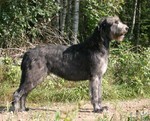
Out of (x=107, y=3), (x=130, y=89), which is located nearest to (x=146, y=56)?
(x=130, y=89)

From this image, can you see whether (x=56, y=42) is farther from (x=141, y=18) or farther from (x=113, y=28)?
(x=141, y=18)

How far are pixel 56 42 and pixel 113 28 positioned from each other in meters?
4.33

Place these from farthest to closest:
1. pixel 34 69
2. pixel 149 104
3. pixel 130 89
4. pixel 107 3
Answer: pixel 107 3
pixel 130 89
pixel 149 104
pixel 34 69

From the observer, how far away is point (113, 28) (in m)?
8.98

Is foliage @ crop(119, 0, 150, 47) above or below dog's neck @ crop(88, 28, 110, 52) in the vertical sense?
above

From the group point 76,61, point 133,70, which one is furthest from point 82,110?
point 133,70

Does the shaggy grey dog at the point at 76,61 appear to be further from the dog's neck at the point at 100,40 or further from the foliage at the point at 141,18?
the foliage at the point at 141,18

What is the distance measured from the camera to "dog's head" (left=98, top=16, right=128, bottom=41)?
896 cm

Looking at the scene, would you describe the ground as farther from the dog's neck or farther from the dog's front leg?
the dog's neck

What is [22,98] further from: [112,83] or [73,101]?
[112,83]

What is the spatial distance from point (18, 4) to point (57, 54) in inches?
204

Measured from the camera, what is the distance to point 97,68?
8.99 metres

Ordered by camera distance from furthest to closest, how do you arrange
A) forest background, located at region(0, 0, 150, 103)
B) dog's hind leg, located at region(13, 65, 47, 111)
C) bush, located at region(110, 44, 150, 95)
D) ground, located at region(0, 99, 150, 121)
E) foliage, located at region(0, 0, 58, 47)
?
foliage, located at region(0, 0, 58, 47), bush, located at region(110, 44, 150, 95), forest background, located at region(0, 0, 150, 103), dog's hind leg, located at region(13, 65, 47, 111), ground, located at region(0, 99, 150, 121)

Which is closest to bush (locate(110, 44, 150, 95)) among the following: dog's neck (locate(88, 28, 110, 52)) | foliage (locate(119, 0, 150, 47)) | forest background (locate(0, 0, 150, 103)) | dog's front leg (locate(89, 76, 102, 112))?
forest background (locate(0, 0, 150, 103))
